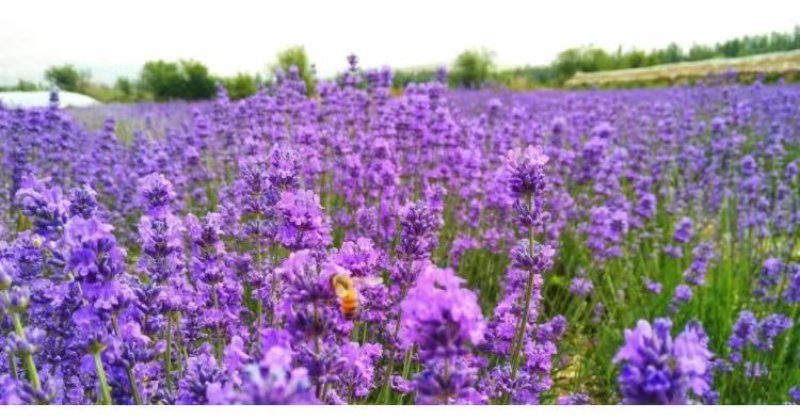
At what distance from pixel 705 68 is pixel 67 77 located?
2.22 metres

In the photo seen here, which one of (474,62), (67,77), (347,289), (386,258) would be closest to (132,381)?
(347,289)

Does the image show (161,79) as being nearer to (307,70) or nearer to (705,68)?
(307,70)

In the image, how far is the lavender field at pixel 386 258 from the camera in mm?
832

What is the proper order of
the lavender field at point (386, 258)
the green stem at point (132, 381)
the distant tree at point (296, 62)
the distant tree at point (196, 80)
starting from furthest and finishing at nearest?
the distant tree at point (296, 62) → the distant tree at point (196, 80) → the green stem at point (132, 381) → the lavender field at point (386, 258)

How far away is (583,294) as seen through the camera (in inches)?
99.1

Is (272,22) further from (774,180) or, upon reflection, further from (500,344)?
(774,180)

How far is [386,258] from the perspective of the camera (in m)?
1.70

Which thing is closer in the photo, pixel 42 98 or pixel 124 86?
pixel 124 86

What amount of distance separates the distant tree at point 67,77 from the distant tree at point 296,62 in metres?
0.66

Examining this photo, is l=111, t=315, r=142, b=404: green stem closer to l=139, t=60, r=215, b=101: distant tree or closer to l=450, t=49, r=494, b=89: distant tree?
l=139, t=60, r=215, b=101: distant tree

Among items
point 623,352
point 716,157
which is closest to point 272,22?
point 623,352

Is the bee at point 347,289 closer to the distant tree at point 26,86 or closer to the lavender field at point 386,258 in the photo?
the lavender field at point 386,258

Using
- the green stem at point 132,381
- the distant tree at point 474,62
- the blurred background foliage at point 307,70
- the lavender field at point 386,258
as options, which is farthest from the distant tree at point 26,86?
the distant tree at point 474,62
